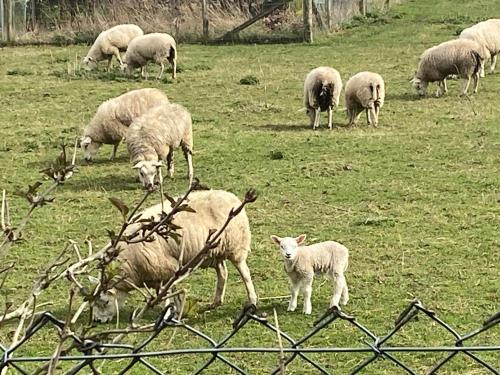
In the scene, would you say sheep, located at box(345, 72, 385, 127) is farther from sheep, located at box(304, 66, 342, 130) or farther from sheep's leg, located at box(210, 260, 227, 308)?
sheep's leg, located at box(210, 260, 227, 308)

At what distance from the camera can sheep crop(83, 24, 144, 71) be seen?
58.7 feet

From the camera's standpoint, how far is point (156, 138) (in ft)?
31.2

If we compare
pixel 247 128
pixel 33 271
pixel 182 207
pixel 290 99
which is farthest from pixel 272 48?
pixel 182 207

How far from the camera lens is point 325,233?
7906mm

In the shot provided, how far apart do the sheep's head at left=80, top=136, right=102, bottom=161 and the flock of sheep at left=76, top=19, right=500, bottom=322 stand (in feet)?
0.04

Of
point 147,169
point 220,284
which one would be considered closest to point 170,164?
point 147,169

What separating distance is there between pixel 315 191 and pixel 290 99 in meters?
5.24

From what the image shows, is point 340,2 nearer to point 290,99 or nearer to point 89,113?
point 290,99

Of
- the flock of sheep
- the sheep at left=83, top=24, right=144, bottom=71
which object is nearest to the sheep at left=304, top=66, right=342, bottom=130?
the flock of sheep

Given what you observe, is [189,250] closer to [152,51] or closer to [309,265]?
[309,265]

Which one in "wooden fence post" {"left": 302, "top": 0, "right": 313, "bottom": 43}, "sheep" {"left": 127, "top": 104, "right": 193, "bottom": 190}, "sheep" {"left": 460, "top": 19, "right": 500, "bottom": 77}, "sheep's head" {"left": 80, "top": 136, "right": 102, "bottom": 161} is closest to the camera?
"sheep" {"left": 127, "top": 104, "right": 193, "bottom": 190}

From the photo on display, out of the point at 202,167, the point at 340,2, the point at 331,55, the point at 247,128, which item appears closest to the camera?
the point at 202,167

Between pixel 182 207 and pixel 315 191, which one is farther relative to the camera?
pixel 315 191

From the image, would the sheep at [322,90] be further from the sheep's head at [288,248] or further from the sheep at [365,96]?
the sheep's head at [288,248]
